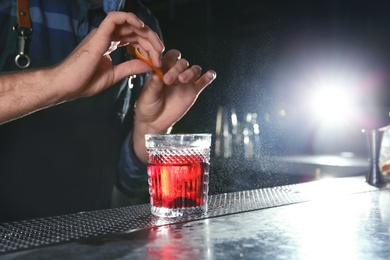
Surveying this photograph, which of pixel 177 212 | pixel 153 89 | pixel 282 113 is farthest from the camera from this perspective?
pixel 282 113

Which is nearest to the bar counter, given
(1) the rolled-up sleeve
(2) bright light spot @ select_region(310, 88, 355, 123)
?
(1) the rolled-up sleeve

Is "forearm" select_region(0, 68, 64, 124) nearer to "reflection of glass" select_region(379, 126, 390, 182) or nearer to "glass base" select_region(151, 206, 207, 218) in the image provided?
"glass base" select_region(151, 206, 207, 218)

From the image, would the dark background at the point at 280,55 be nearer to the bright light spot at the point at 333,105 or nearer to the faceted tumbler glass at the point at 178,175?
the bright light spot at the point at 333,105

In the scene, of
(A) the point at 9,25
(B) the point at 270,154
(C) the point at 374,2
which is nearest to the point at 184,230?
(A) the point at 9,25

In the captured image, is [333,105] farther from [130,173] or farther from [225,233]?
[225,233]

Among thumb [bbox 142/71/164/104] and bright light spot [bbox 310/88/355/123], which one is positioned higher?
bright light spot [bbox 310/88/355/123]

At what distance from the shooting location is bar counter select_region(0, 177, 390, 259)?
2.14 ft

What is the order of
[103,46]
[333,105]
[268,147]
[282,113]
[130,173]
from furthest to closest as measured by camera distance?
[282,113] → [268,147] → [333,105] → [130,173] → [103,46]

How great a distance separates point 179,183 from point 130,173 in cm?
77

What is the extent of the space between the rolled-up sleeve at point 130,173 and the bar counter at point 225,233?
55 cm

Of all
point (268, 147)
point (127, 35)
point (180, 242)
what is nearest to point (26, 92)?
point (127, 35)

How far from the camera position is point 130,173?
1682 millimetres

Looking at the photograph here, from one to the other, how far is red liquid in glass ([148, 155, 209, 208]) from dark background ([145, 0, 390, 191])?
73.5 inches

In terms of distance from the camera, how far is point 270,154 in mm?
3414
